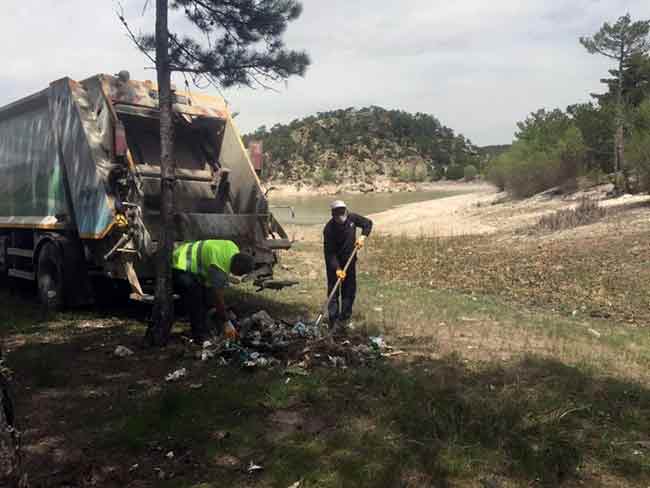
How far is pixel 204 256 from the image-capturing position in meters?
5.30

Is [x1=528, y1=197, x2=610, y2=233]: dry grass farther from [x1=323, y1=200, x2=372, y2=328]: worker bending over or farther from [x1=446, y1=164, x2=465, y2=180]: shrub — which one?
[x1=446, y1=164, x2=465, y2=180]: shrub

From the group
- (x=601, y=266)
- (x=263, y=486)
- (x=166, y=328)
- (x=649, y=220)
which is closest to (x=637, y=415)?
(x=263, y=486)

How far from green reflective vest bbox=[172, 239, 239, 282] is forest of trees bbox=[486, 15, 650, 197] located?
1718 cm

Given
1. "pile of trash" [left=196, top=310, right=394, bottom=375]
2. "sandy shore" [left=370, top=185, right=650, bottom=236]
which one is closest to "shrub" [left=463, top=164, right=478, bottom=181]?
"sandy shore" [left=370, top=185, right=650, bottom=236]

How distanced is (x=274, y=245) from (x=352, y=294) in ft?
4.08

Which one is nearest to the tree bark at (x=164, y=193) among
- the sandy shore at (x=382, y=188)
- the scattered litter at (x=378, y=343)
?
the scattered litter at (x=378, y=343)

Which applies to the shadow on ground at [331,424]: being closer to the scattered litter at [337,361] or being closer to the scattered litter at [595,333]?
the scattered litter at [337,361]

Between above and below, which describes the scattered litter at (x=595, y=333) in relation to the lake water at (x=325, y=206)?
below

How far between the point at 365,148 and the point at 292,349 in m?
104

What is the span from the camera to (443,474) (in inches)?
121

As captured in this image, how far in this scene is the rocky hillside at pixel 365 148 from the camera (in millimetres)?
96981

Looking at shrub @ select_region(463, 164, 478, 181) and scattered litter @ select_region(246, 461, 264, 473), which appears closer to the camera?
scattered litter @ select_region(246, 461, 264, 473)

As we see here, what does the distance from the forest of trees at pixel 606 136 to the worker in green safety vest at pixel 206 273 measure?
17.1 meters

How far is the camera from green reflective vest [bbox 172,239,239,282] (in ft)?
17.1
